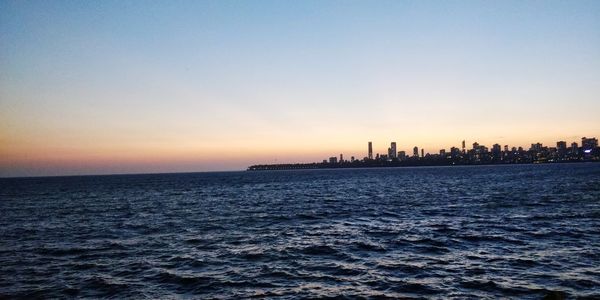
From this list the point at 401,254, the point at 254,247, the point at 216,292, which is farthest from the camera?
the point at 254,247

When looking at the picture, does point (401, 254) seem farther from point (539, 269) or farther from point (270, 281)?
point (270, 281)

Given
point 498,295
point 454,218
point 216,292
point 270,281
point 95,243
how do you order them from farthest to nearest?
point 454,218, point 95,243, point 270,281, point 216,292, point 498,295

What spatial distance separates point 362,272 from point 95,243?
72.1ft

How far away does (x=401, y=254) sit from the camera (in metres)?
23.7

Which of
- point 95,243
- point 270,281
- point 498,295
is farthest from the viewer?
point 95,243

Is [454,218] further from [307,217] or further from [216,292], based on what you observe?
[216,292]

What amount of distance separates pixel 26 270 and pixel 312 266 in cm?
1641

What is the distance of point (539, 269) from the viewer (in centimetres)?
1992

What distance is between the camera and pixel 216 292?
1762 centimetres

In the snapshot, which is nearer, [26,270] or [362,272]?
[362,272]

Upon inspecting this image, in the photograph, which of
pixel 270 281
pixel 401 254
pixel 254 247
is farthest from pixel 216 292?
pixel 401 254

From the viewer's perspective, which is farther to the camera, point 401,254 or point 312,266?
point 401,254

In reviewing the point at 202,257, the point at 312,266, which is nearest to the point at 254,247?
the point at 202,257

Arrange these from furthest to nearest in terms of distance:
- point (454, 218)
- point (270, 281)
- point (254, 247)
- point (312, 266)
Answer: point (454, 218) < point (254, 247) < point (312, 266) < point (270, 281)
